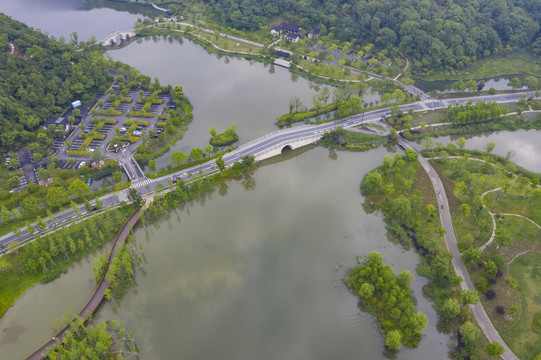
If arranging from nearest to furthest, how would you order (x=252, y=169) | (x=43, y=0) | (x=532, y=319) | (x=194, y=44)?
1. (x=532, y=319)
2. (x=252, y=169)
3. (x=194, y=44)
4. (x=43, y=0)

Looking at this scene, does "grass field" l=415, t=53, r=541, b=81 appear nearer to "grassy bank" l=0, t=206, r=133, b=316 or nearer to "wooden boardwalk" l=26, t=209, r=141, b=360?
"wooden boardwalk" l=26, t=209, r=141, b=360

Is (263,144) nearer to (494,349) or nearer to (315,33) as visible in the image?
(494,349)

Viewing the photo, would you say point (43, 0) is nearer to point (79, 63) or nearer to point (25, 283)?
point (79, 63)

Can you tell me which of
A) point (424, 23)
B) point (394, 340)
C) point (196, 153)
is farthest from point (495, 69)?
point (394, 340)

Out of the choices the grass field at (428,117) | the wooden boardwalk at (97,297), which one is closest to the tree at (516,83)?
the grass field at (428,117)

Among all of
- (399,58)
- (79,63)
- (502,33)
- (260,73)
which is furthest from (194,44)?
(502,33)

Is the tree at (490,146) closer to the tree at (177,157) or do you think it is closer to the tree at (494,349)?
the tree at (494,349)
